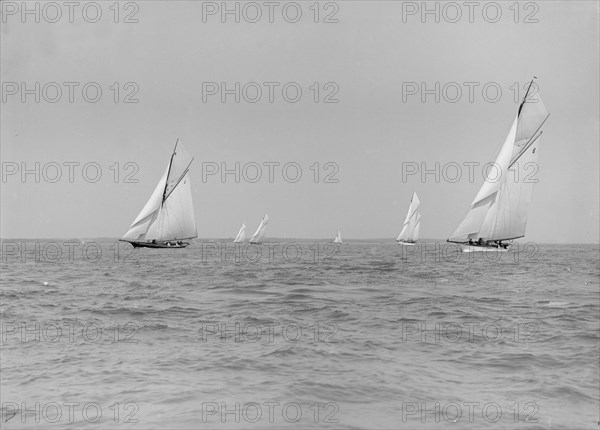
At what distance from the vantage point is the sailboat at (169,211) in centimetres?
6222

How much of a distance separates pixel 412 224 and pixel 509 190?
63387 mm

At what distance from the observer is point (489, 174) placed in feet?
166

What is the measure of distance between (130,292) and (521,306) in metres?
13.8

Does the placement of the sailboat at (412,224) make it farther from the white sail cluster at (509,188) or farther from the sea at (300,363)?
the sea at (300,363)

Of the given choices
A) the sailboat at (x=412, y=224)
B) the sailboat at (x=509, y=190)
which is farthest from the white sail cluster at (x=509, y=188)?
the sailboat at (x=412, y=224)

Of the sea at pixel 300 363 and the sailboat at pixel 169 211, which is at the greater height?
the sailboat at pixel 169 211

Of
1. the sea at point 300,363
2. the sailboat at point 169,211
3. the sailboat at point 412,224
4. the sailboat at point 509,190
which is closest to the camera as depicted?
the sea at point 300,363

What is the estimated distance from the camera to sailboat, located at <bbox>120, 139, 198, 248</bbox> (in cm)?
6222

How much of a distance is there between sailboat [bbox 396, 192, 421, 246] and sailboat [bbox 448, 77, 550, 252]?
189ft

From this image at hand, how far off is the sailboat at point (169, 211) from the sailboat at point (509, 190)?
96.6 ft

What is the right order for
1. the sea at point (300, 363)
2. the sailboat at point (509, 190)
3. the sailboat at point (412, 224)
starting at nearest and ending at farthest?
1. the sea at point (300, 363)
2. the sailboat at point (509, 190)
3. the sailboat at point (412, 224)

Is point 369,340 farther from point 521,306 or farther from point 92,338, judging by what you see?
point 521,306

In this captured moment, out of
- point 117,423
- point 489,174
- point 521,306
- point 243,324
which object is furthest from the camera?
point 489,174

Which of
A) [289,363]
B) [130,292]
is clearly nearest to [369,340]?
[289,363]
